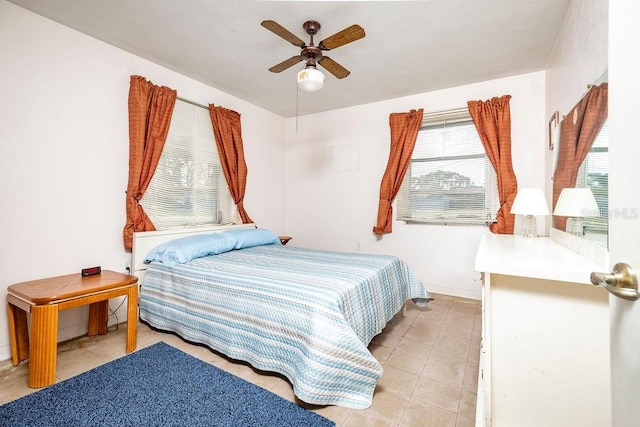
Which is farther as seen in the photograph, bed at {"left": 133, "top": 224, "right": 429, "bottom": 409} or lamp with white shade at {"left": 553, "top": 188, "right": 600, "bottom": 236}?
bed at {"left": 133, "top": 224, "right": 429, "bottom": 409}

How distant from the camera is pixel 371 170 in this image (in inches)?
159

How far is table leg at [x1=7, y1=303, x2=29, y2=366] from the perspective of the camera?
1.99 meters

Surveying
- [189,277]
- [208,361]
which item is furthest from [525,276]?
[189,277]

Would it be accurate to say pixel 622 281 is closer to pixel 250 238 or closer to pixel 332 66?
pixel 332 66

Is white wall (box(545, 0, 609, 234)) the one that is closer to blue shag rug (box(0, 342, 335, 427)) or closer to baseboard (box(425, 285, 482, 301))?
baseboard (box(425, 285, 482, 301))

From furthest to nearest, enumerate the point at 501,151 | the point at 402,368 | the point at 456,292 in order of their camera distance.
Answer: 1. the point at 456,292
2. the point at 501,151
3. the point at 402,368

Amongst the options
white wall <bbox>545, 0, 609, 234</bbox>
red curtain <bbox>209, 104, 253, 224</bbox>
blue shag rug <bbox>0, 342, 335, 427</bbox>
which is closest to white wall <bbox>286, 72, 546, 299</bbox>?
white wall <bbox>545, 0, 609, 234</bbox>

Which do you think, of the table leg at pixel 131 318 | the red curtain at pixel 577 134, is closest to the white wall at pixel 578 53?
the red curtain at pixel 577 134

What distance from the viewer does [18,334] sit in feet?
6.59

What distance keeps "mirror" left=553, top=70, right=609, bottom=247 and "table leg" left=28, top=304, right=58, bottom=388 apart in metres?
2.96

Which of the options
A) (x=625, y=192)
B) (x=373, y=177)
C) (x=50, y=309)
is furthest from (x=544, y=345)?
(x=373, y=177)

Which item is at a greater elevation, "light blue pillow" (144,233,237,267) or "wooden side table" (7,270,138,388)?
"light blue pillow" (144,233,237,267)

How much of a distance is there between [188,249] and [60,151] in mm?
1258

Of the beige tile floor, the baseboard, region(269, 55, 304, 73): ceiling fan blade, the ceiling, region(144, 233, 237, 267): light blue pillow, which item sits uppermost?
the ceiling
